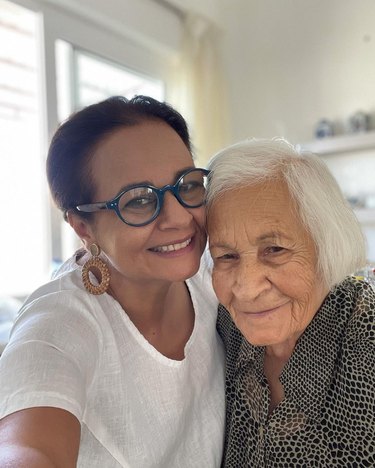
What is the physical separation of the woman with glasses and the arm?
35 millimetres

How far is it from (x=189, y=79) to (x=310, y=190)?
7.47 feet

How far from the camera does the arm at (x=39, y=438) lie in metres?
0.61

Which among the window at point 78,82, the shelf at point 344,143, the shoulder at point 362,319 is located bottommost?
the shoulder at point 362,319

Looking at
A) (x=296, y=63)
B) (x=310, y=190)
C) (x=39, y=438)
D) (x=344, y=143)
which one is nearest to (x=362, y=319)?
(x=310, y=190)

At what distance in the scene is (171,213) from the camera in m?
0.95

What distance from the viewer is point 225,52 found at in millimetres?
3244

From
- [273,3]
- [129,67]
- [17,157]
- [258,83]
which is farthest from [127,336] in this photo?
[273,3]

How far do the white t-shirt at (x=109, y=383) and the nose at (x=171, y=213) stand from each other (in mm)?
222

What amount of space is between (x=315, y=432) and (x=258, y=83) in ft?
9.16

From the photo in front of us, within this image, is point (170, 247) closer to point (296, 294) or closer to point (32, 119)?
point (296, 294)

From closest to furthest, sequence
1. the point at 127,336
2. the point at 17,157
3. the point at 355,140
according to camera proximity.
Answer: the point at 127,336, the point at 17,157, the point at 355,140

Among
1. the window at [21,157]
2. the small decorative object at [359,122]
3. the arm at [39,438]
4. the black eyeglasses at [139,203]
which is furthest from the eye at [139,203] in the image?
the small decorative object at [359,122]

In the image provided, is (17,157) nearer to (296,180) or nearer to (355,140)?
(296,180)

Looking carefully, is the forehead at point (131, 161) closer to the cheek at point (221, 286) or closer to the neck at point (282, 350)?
the cheek at point (221, 286)
